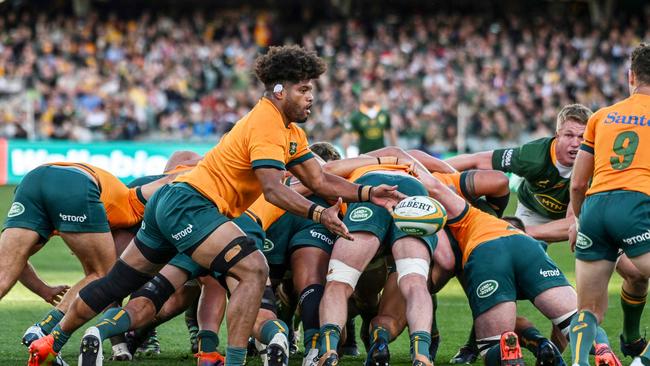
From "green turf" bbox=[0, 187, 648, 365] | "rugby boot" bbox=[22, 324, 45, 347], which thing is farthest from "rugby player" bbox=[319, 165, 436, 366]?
"rugby boot" bbox=[22, 324, 45, 347]

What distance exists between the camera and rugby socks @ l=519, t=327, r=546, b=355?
6.83 metres

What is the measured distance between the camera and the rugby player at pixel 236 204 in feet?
20.8

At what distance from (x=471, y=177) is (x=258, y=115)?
216 centimetres

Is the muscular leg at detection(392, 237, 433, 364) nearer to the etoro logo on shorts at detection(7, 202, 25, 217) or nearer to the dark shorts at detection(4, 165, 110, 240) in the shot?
the dark shorts at detection(4, 165, 110, 240)

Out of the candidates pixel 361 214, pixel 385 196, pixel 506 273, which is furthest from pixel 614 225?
pixel 361 214

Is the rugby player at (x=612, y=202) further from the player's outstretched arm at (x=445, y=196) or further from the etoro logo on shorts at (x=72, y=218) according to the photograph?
the etoro logo on shorts at (x=72, y=218)

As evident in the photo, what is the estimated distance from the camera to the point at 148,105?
25.8 meters

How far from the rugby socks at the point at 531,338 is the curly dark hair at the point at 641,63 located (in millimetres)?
1663

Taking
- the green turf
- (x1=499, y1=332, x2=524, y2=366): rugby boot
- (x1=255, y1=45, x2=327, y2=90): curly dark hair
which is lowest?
the green turf

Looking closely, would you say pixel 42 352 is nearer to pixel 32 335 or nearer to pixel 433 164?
pixel 32 335

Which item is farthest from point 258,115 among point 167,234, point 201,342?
point 201,342

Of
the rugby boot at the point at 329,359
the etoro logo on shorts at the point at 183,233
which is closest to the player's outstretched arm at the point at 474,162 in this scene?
the rugby boot at the point at 329,359

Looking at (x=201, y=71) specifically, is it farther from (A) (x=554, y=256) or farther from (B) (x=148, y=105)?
(A) (x=554, y=256)

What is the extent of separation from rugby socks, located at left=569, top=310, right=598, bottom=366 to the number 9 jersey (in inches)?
28.4
